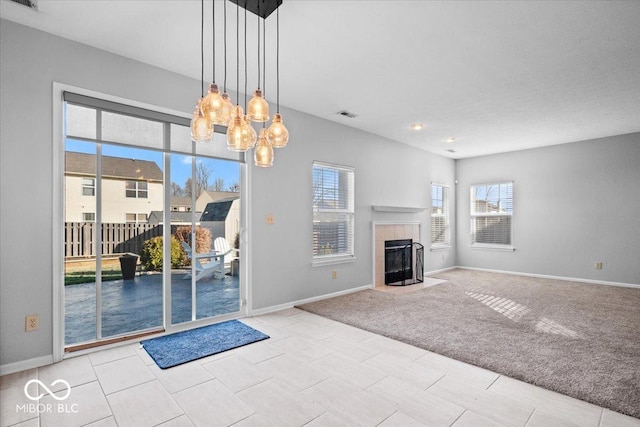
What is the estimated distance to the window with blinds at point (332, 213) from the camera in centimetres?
476

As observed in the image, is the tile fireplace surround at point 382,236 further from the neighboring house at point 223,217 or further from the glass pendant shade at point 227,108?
the glass pendant shade at point 227,108

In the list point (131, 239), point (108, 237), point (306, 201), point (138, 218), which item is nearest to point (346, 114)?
point (306, 201)

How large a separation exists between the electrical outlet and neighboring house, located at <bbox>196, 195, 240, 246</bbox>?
5.25 feet

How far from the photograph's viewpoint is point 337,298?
4770mm

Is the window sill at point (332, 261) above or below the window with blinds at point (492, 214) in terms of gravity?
below

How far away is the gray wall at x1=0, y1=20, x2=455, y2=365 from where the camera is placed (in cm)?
251

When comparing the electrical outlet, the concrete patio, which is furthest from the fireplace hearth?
the electrical outlet

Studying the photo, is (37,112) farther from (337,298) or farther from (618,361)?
(618,361)

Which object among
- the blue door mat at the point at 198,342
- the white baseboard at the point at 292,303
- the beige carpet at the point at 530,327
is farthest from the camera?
the white baseboard at the point at 292,303

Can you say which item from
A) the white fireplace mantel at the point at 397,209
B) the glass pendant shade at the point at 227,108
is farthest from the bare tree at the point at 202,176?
the white fireplace mantel at the point at 397,209

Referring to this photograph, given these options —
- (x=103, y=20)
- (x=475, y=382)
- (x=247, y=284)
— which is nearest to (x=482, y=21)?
(x=475, y=382)

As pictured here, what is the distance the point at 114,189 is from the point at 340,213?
10.1ft

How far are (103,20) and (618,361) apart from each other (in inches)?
198

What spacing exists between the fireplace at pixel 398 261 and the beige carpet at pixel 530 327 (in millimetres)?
628
